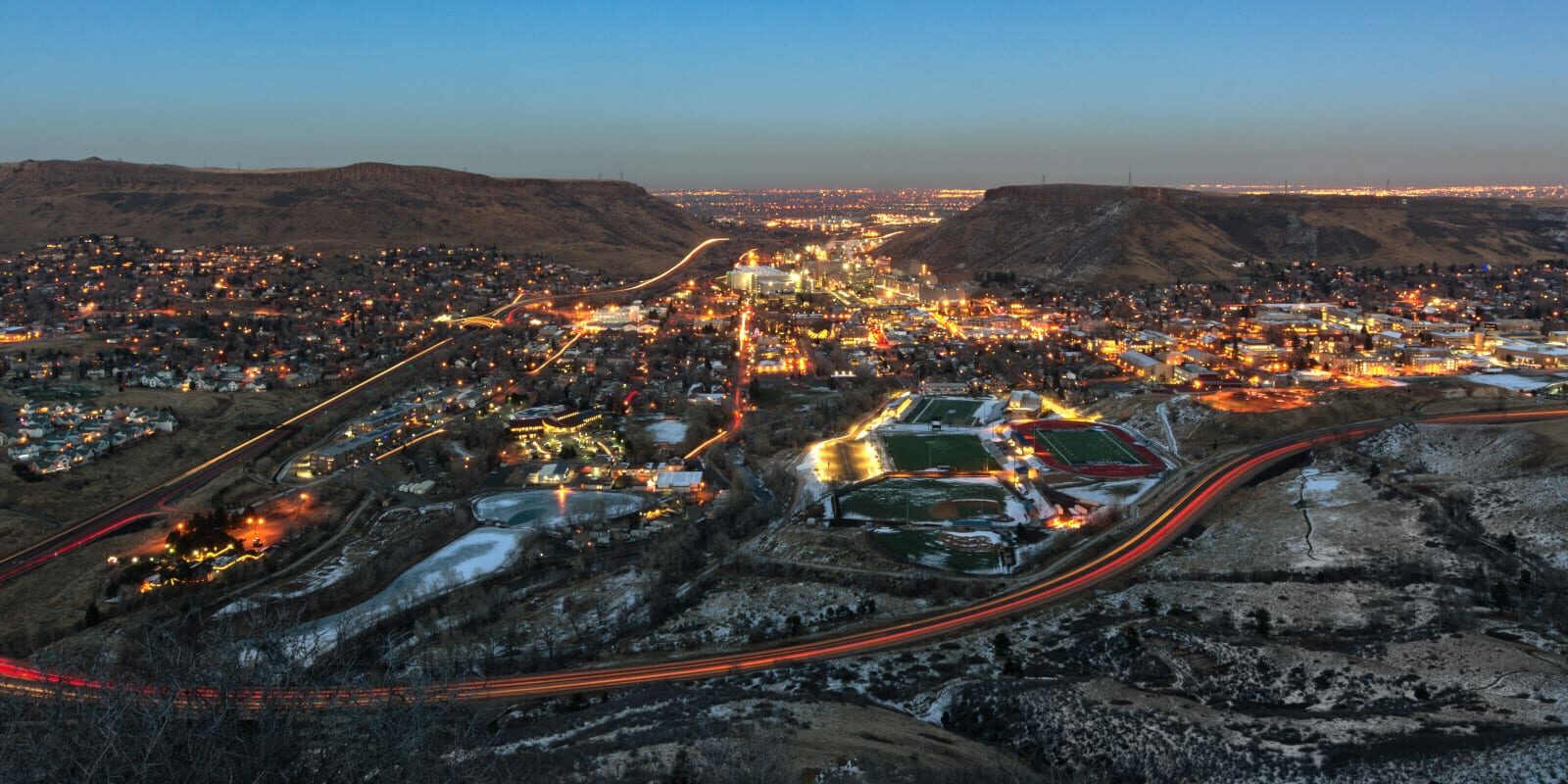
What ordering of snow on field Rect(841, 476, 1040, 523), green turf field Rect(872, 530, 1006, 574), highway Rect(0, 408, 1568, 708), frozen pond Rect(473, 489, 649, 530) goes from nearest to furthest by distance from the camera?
highway Rect(0, 408, 1568, 708) < green turf field Rect(872, 530, 1006, 574) < snow on field Rect(841, 476, 1040, 523) < frozen pond Rect(473, 489, 649, 530)

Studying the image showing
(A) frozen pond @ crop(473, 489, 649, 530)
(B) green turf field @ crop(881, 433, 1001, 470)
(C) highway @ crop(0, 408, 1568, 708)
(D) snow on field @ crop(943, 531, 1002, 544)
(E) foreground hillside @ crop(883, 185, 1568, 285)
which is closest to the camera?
(C) highway @ crop(0, 408, 1568, 708)

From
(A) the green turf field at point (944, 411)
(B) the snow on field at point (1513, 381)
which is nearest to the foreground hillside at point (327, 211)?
(A) the green turf field at point (944, 411)

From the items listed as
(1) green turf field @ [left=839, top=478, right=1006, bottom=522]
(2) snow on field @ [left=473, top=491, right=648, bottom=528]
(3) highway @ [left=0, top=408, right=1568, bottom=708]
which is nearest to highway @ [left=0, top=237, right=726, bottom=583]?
(3) highway @ [left=0, top=408, right=1568, bottom=708]

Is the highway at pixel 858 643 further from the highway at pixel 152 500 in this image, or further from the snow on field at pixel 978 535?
the highway at pixel 152 500

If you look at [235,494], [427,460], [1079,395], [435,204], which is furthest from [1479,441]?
[435,204]

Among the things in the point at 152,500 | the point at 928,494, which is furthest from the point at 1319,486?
the point at 152,500

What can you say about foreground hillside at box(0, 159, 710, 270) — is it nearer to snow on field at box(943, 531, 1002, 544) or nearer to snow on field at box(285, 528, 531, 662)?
snow on field at box(285, 528, 531, 662)
